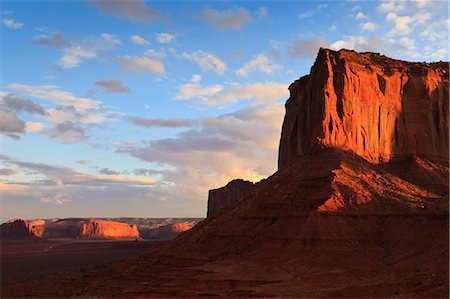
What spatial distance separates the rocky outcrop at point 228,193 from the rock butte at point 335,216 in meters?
37.9

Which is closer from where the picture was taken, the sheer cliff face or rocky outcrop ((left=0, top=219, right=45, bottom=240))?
the sheer cliff face

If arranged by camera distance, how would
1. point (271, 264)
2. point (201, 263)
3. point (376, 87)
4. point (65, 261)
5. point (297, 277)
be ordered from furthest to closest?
point (65, 261), point (376, 87), point (201, 263), point (271, 264), point (297, 277)

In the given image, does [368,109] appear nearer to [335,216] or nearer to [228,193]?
[335,216]

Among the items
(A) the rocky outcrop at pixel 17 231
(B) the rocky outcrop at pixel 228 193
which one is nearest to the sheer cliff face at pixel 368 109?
(B) the rocky outcrop at pixel 228 193

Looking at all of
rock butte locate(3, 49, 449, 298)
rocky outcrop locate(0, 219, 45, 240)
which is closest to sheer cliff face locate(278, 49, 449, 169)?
rock butte locate(3, 49, 449, 298)

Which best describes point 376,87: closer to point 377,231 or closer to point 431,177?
point 431,177

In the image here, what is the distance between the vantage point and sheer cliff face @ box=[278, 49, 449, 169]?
66.7 m

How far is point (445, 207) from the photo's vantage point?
158 ft

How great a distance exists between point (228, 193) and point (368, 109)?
56.4m

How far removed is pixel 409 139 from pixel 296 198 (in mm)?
28375

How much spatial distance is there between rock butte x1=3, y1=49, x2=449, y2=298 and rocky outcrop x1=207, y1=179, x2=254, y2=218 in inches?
1493

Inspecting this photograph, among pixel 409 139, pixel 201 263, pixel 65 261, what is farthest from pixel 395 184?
pixel 65 261

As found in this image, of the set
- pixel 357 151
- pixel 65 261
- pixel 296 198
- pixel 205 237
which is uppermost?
pixel 357 151

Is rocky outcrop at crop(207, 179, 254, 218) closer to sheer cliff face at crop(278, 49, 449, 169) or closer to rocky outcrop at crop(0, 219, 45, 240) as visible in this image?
sheer cliff face at crop(278, 49, 449, 169)
